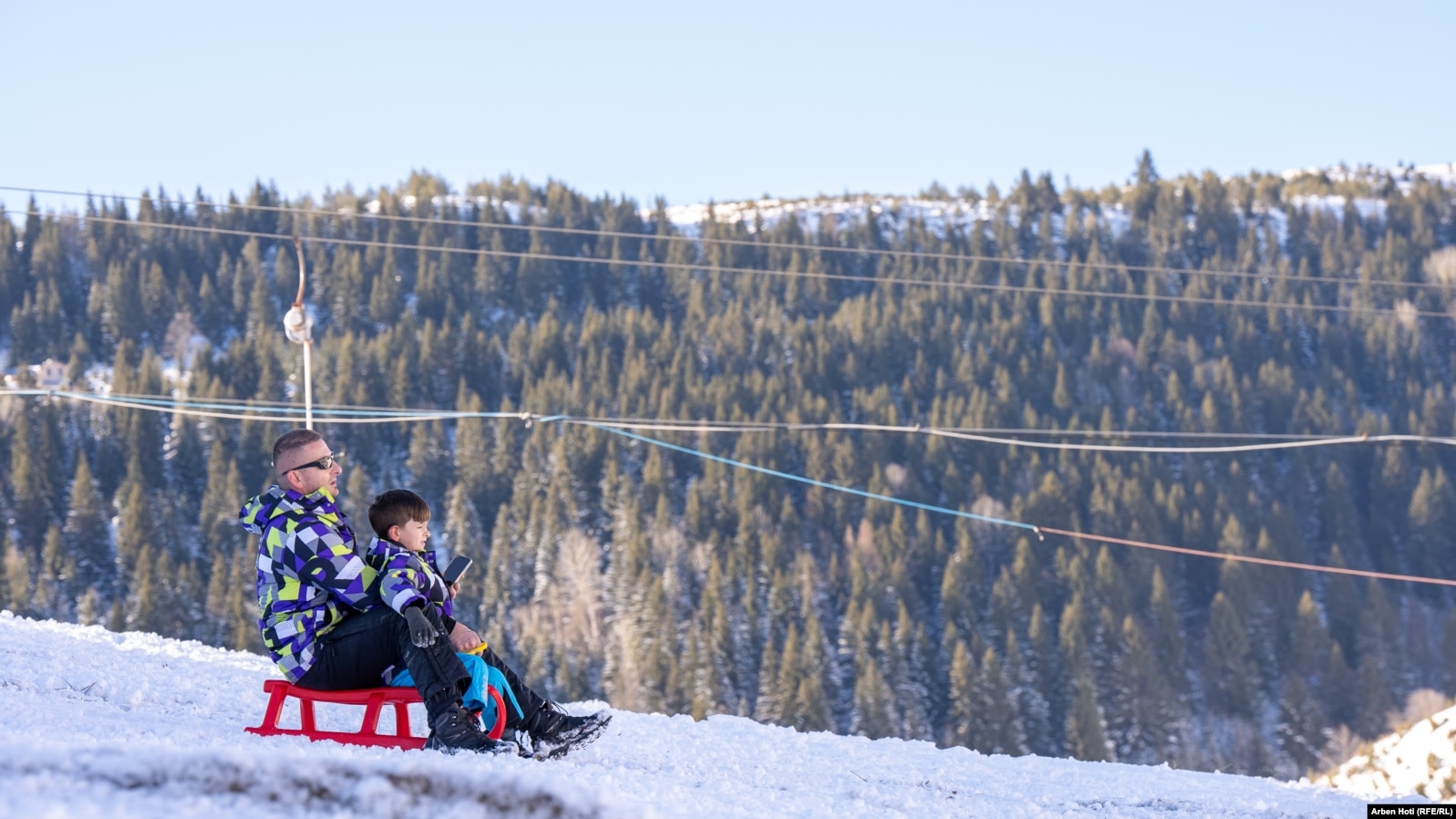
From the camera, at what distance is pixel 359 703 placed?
6070 mm

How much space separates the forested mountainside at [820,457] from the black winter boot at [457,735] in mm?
49513

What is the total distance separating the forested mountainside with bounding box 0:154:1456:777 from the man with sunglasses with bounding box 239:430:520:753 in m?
49.2

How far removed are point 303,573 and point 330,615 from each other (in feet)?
0.98

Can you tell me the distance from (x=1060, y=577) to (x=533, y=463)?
3797cm

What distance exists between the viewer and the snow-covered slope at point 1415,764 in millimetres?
11109

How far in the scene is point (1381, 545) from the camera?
4328 inches

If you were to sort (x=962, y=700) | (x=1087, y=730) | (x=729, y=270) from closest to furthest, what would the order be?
(x=729, y=270), (x=1087, y=730), (x=962, y=700)

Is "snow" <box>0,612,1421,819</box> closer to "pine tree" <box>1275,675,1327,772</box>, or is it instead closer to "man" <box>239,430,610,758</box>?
"man" <box>239,430,610,758</box>

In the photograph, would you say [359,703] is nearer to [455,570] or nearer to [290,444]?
[455,570]

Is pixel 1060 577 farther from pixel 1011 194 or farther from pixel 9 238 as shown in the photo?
pixel 9 238

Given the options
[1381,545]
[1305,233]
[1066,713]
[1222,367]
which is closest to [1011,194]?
[1305,233]

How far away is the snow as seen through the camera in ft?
13.8

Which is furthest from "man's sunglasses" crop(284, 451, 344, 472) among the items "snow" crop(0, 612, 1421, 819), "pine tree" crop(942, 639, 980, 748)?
"pine tree" crop(942, 639, 980, 748)

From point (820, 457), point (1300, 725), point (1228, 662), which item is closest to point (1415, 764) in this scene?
point (1300, 725)
